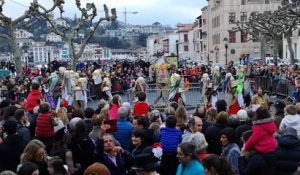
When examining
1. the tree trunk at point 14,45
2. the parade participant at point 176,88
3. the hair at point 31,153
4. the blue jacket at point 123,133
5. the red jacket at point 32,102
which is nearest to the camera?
the hair at point 31,153

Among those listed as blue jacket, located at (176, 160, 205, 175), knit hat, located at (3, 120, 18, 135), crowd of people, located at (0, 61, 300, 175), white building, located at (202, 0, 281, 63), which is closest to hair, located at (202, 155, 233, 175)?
crowd of people, located at (0, 61, 300, 175)

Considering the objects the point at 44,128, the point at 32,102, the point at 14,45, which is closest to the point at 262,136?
the point at 44,128

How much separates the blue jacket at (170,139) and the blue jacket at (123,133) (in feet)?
2.75

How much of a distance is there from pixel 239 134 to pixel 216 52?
76863mm

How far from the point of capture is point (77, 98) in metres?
20.0

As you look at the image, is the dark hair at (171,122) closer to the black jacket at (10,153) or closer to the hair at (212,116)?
the hair at (212,116)

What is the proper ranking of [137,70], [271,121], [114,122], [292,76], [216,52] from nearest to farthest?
[271,121] < [114,122] < [292,76] < [137,70] < [216,52]

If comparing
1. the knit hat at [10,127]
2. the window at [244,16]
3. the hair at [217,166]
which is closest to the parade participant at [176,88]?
the knit hat at [10,127]

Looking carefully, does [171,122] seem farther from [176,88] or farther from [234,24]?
[234,24]

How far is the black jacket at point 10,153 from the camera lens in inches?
329

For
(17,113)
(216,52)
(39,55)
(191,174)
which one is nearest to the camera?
(191,174)

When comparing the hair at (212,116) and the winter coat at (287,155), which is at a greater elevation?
the hair at (212,116)

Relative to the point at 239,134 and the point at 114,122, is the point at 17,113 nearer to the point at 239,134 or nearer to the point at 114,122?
the point at 114,122

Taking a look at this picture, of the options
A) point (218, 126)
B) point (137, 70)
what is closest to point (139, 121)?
point (218, 126)
